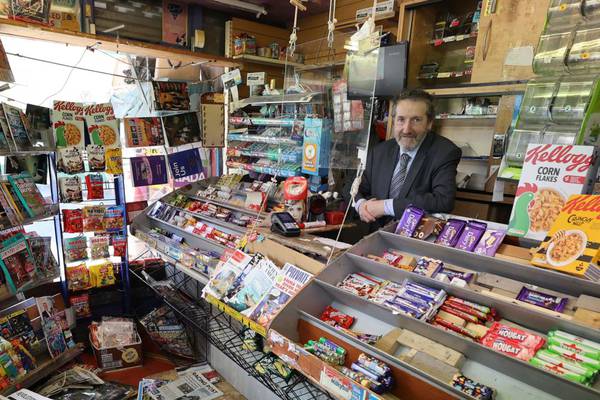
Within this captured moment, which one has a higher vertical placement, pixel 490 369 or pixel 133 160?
pixel 133 160

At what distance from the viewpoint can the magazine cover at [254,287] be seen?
154 centimetres

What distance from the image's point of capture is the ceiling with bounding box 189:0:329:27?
12.5 ft

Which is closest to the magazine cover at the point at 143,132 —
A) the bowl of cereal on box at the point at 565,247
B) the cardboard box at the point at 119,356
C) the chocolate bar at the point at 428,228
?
the cardboard box at the point at 119,356

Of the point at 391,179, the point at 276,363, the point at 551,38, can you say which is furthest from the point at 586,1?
the point at 276,363

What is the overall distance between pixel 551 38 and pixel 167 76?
→ 3.68 meters

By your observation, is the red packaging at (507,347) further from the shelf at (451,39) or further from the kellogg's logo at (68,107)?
the kellogg's logo at (68,107)

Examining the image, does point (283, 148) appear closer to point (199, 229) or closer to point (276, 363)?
point (199, 229)

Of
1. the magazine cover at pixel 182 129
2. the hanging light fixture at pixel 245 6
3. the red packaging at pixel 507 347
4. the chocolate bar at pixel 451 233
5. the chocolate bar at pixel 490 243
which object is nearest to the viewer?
the red packaging at pixel 507 347

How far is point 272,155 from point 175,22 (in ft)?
7.13

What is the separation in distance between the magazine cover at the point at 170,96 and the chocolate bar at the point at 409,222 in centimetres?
257

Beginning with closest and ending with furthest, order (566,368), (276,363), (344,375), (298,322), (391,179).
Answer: (566,368) < (344,375) < (298,322) < (276,363) < (391,179)

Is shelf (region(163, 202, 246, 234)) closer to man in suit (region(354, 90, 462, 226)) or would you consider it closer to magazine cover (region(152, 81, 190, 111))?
man in suit (region(354, 90, 462, 226))

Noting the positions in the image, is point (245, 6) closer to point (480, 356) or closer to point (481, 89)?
point (481, 89)

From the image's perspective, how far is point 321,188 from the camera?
8.50 feet
